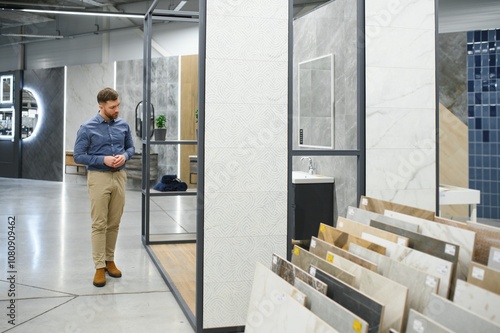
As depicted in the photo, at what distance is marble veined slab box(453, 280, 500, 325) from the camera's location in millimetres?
1619

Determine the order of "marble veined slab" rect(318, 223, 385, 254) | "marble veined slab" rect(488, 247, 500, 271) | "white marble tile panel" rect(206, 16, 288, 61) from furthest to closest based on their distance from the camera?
"white marble tile panel" rect(206, 16, 288, 61)
"marble veined slab" rect(318, 223, 385, 254)
"marble veined slab" rect(488, 247, 500, 271)

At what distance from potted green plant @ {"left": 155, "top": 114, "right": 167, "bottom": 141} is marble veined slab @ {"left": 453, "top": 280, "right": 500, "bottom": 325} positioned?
29.0 feet

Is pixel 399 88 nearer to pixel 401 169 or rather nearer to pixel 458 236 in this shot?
pixel 401 169

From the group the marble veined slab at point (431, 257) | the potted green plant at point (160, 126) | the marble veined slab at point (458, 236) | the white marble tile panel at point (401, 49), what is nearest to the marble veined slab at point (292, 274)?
the marble veined slab at point (431, 257)

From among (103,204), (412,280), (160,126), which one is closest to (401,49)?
(412,280)

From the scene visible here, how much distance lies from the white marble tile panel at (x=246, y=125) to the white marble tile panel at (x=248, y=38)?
33 cm

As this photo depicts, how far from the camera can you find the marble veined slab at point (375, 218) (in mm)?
2516

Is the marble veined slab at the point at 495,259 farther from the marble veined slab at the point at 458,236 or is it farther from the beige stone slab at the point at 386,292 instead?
the beige stone slab at the point at 386,292

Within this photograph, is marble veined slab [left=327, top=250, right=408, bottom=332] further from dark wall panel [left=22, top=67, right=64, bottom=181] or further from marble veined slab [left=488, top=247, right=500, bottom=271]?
dark wall panel [left=22, top=67, right=64, bottom=181]

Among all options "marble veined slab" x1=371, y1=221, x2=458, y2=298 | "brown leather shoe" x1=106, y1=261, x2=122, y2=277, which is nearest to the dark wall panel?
"brown leather shoe" x1=106, y1=261, x2=122, y2=277

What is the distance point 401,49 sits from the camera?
3.62 metres

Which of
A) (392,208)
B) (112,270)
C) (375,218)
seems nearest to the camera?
(375,218)

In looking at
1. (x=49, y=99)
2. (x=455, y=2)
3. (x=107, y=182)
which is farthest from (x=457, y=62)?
(x=49, y=99)

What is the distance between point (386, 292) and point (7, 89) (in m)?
15.2
